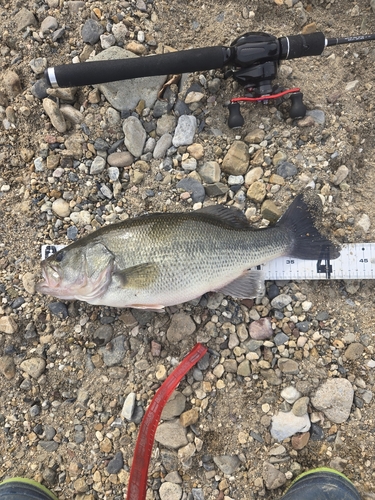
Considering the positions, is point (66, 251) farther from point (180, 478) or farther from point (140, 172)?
point (180, 478)

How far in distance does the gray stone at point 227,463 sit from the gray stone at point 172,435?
0.31 metres

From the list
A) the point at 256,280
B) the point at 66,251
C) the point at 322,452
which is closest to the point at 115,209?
the point at 66,251

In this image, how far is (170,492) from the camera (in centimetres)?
301

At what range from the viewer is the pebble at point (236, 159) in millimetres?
3463

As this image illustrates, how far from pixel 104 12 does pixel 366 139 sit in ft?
9.32

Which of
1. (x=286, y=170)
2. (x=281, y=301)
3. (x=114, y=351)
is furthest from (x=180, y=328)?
(x=286, y=170)

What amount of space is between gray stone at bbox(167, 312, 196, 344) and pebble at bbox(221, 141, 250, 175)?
4.70 ft

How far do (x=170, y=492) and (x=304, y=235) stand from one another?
2.42 m

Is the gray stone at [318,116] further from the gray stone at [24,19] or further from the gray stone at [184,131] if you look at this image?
the gray stone at [24,19]

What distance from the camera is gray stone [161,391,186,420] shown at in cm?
313

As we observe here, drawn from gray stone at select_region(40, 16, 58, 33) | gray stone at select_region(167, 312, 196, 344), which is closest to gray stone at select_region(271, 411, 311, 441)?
gray stone at select_region(167, 312, 196, 344)

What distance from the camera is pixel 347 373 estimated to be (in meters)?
3.21

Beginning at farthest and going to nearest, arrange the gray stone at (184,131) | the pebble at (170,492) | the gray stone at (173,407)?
the gray stone at (184,131)
the gray stone at (173,407)
the pebble at (170,492)

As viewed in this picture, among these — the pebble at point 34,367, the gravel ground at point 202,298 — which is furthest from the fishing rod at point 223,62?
the pebble at point 34,367
